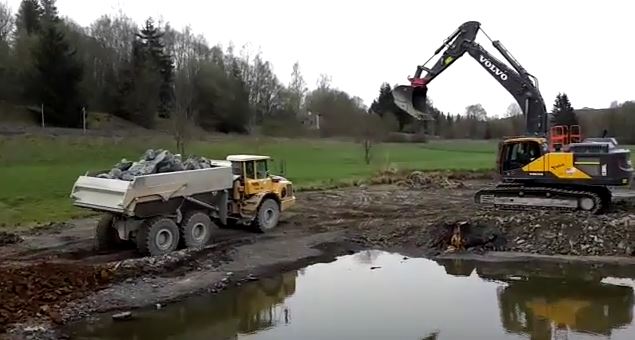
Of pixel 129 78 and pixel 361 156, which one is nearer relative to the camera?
pixel 361 156

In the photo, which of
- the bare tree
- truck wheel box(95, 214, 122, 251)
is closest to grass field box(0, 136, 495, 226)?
the bare tree

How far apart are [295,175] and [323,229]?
54.1ft

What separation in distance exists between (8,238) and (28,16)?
59.6 meters

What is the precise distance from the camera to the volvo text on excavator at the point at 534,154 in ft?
57.6

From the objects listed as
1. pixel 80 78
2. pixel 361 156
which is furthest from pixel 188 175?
pixel 80 78

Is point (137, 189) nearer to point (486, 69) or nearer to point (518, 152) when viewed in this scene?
point (518, 152)

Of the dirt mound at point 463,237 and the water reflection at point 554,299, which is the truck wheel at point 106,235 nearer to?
the dirt mound at point 463,237

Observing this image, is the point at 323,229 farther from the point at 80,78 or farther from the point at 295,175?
the point at 80,78

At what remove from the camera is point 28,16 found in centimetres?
6819

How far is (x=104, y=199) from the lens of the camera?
14.1 metres

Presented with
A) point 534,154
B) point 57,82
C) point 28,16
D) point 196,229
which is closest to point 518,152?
point 534,154

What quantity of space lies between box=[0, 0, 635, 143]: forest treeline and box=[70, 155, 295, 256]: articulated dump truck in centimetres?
2181

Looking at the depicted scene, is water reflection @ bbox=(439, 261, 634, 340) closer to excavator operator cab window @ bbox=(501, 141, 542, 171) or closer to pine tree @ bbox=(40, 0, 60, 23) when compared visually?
excavator operator cab window @ bbox=(501, 141, 542, 171)

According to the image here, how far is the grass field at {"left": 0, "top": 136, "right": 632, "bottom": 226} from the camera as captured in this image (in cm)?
2253
